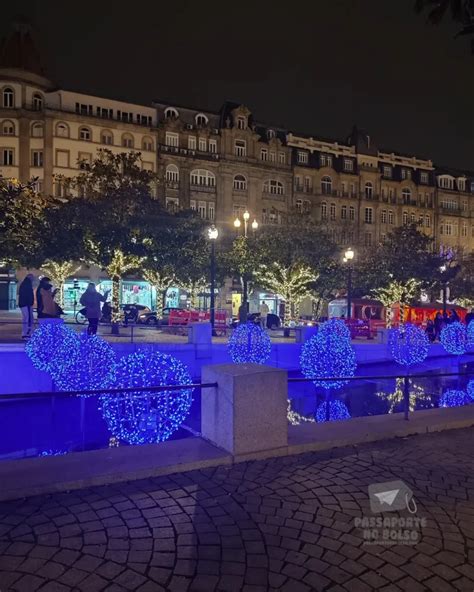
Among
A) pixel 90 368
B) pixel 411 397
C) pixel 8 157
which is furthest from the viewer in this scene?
pixel 8 157

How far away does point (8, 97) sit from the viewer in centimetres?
4222

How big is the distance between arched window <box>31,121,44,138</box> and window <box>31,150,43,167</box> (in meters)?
1.35

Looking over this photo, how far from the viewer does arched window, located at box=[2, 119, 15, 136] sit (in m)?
41.7

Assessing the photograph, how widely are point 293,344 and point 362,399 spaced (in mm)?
5973

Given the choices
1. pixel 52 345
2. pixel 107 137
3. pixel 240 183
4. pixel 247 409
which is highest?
pixel 107 137

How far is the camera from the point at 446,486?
5.10 metres

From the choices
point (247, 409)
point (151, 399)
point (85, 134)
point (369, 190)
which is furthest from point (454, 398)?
point (369, 190)

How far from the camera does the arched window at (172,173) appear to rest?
47469 mm

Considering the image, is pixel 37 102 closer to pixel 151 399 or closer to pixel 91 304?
pixel 91 304

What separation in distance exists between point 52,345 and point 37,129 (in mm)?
34948

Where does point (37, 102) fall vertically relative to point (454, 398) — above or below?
above

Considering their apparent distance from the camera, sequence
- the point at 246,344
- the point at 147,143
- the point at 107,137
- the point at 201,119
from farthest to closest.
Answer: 1. the point at 201,119
2. the point at 147,143
3. the point at 107,137
4. the point at 246,344

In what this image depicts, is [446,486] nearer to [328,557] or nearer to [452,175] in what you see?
[328,557]

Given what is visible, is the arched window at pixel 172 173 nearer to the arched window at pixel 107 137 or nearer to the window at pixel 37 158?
the arched window at pixel 107 137
